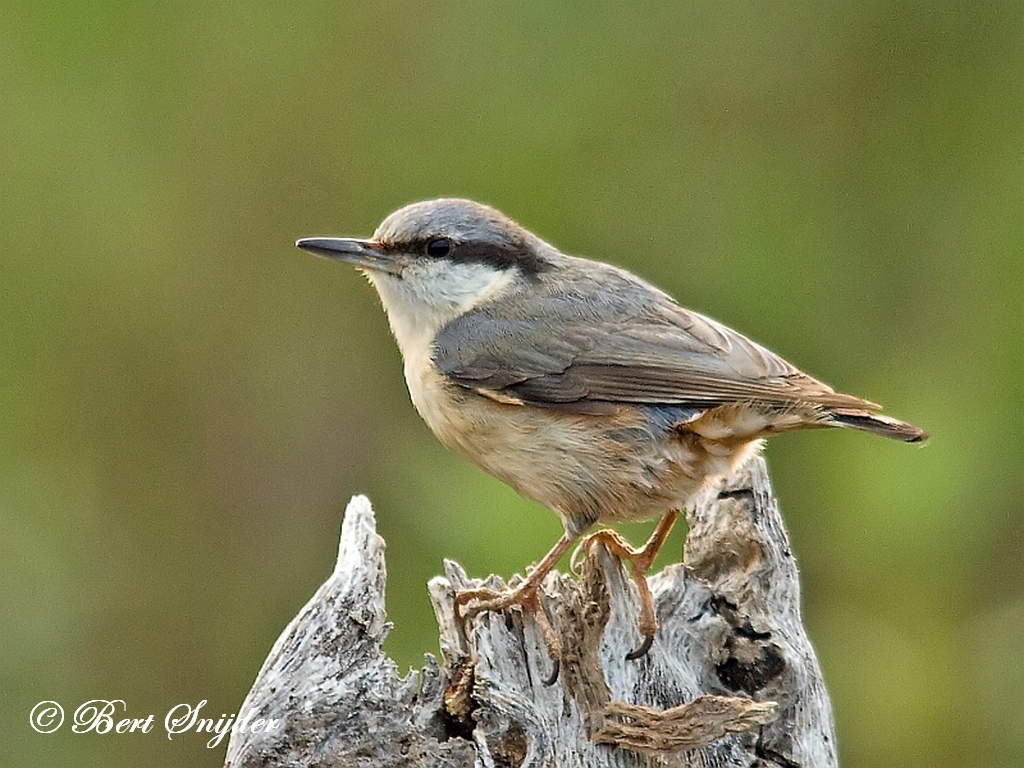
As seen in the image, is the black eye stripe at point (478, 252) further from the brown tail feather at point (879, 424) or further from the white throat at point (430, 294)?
the brown tail feather at point (879, 424)

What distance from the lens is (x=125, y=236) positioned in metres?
5.49

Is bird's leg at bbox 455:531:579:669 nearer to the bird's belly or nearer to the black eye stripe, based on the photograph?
the bird's belly

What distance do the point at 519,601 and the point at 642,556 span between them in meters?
0.56

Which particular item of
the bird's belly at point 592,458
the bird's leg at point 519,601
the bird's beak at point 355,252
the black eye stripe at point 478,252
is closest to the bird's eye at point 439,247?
the black eye stripe at point 478,252

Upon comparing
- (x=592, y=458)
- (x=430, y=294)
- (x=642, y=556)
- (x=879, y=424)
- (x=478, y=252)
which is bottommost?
(x=642, y=556)

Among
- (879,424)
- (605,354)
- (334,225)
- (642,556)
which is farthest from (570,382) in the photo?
(334,225)

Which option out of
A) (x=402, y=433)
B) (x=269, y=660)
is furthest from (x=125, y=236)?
(x=269, y=660)

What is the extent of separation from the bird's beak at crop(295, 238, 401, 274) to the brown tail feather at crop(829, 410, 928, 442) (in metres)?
1.42

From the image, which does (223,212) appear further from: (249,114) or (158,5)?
(158,5)

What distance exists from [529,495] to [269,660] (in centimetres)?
112

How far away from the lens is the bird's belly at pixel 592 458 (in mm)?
4070

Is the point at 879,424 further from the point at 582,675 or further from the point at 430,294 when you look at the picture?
the point at 430,294

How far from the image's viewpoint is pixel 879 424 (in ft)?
12.4

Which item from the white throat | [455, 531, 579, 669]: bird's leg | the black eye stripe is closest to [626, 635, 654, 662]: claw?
[455, 531, 579, 669]: bird's leg
